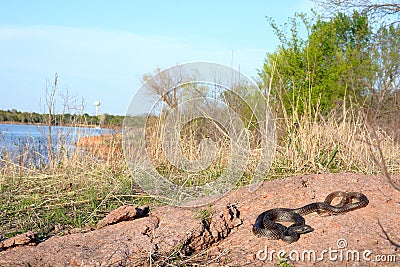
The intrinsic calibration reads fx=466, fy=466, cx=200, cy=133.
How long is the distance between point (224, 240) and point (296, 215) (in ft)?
2.05

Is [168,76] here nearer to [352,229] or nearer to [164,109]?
[164,109]

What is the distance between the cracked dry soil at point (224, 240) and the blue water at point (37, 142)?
10.7ft

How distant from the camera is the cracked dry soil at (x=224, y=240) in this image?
10.4ft

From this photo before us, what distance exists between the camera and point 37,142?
748 centimetres

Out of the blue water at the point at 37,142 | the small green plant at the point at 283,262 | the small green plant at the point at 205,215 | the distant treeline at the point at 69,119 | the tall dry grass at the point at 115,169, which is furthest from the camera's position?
the distant treeline at the point at 69,119

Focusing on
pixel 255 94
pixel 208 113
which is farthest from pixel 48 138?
pixel 255 94

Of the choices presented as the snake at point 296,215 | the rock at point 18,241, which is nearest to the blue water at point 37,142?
the rock at point 18,241

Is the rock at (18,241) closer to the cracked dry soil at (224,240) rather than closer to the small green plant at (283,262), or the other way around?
the cracked dry soil at (224,240)

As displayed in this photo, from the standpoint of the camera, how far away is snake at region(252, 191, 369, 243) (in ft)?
11.5

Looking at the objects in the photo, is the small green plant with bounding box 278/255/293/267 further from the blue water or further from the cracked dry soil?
the blue water

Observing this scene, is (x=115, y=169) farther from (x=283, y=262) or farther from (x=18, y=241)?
(x=283, y=262)

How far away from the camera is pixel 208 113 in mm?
5488

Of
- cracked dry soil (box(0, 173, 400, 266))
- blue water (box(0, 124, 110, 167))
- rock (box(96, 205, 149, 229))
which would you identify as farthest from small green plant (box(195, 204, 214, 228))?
blue water (box(0, 124, 110, 167))

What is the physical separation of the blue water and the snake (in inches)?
150
